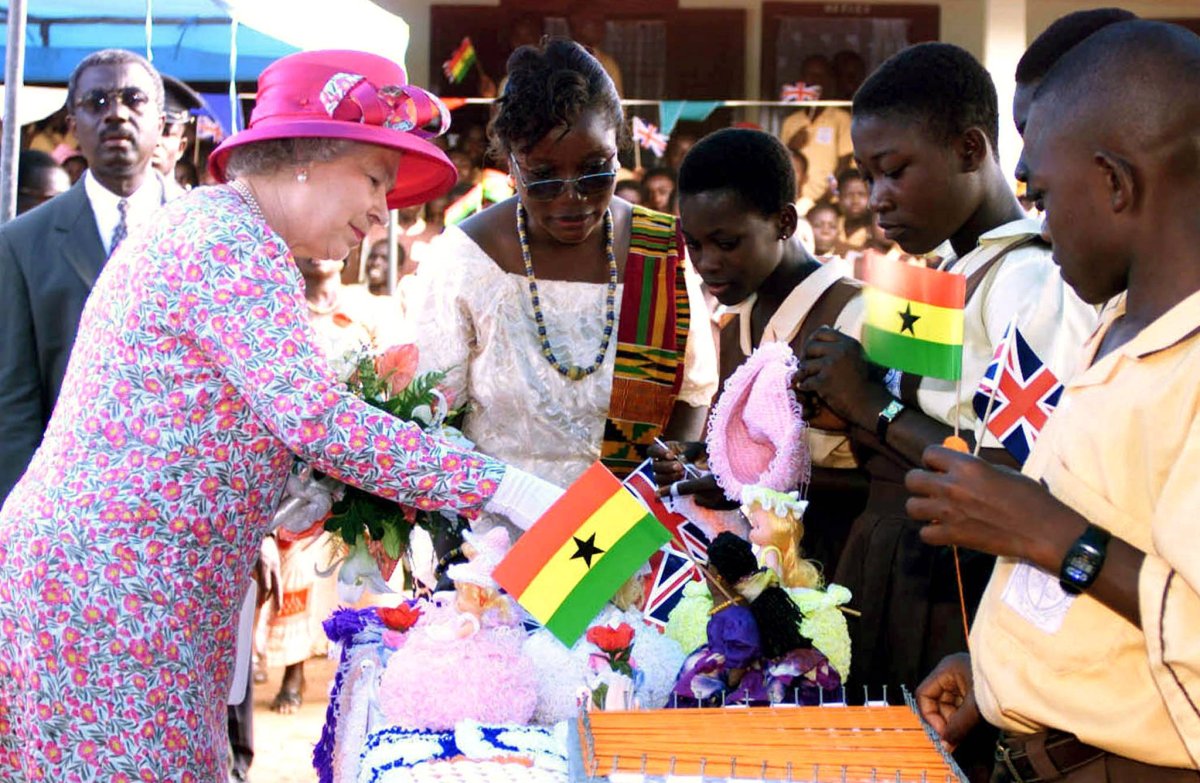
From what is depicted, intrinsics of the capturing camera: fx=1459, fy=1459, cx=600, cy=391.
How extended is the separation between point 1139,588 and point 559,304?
205cm

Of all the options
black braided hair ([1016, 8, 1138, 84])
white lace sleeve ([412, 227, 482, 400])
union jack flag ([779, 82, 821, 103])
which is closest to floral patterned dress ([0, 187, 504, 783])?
white lace sleeve ([412, 227, 482, 400])

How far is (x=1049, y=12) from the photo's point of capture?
9352mm

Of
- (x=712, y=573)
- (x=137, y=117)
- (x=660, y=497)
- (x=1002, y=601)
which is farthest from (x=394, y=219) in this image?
(x=1002, y=601)

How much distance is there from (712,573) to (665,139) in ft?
21.1

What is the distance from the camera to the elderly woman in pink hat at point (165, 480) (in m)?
2.42

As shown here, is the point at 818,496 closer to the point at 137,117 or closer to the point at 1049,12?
the point at 137,117

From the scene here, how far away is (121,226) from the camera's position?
14.6 ft

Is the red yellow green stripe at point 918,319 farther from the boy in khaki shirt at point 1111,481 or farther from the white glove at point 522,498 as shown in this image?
the white glove at point 522,498

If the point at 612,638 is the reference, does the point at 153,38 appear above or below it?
above

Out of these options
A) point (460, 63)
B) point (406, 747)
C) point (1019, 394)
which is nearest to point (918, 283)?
point (1019, 394)

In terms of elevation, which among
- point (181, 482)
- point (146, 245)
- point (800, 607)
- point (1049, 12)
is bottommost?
point (800, 607)

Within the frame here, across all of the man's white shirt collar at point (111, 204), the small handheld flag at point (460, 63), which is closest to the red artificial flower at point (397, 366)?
the man's white shirt collar at point (111, 204)

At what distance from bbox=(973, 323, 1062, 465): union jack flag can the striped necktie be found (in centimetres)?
302

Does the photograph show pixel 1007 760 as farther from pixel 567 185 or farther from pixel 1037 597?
pixel 567 185
